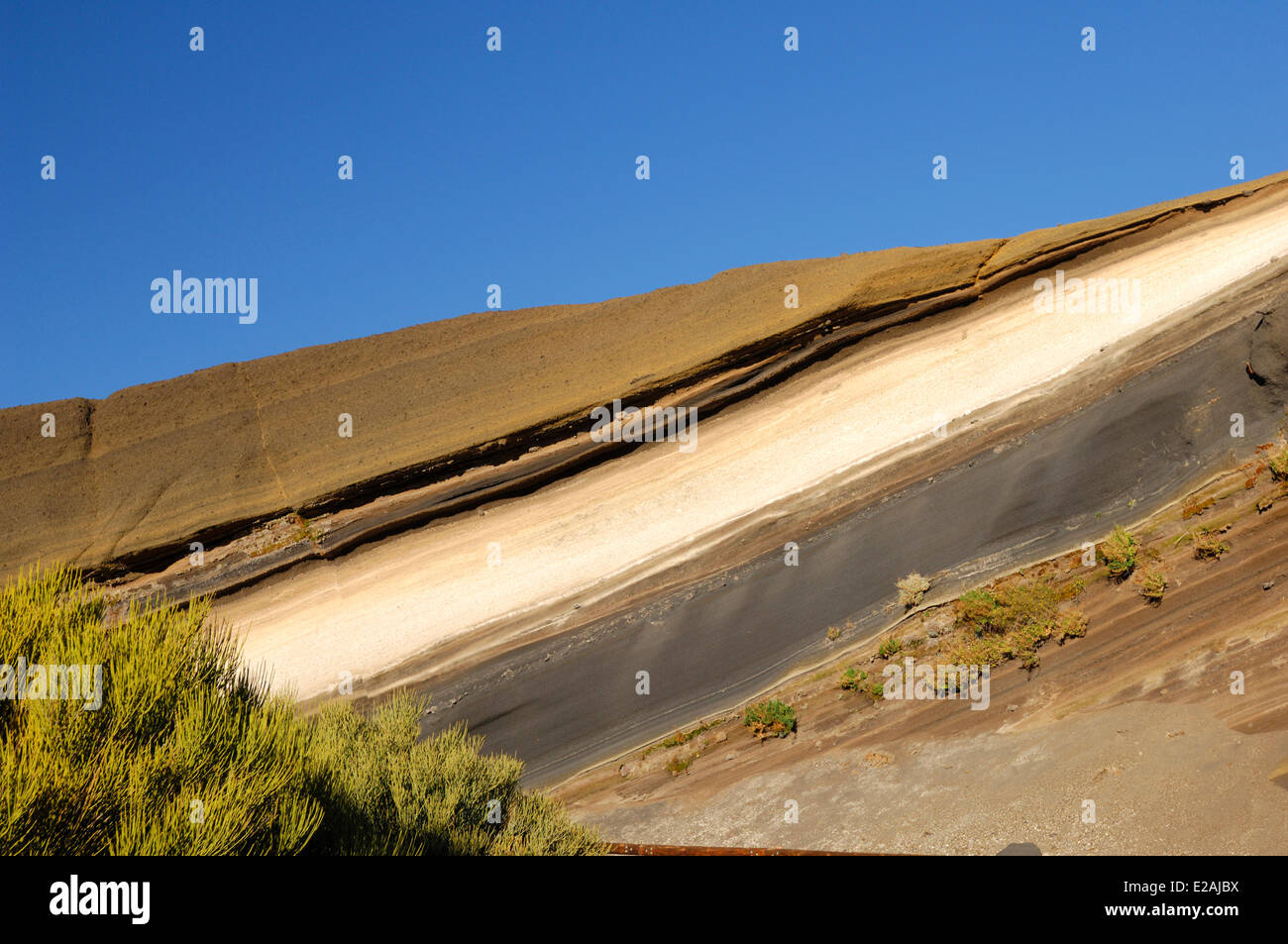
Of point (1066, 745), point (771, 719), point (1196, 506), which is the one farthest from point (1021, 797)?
point (1196, 506)

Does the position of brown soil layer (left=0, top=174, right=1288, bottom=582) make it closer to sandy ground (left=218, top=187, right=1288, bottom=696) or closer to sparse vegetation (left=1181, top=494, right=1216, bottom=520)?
sandy ground (left=218, top=187, right=1288, bottom=696)

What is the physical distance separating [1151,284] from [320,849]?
43.0 ft

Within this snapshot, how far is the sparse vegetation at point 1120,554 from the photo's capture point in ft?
34.6

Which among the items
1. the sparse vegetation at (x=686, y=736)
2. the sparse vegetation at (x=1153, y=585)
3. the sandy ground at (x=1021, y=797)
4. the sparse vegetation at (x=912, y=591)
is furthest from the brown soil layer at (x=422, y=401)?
the sandy ground at (x=1021, y=797)

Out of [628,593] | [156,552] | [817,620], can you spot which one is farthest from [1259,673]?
[156,552]

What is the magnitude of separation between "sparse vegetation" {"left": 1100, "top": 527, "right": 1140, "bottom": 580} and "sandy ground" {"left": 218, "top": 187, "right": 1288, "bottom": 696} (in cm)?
286

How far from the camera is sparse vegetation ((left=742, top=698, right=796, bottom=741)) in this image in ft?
37.0

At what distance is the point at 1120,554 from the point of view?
10.6 meters

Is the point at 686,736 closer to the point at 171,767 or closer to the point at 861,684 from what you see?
the point at 861,684

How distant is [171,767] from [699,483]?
911 cm

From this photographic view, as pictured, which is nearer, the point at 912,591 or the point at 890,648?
the point at 890,648

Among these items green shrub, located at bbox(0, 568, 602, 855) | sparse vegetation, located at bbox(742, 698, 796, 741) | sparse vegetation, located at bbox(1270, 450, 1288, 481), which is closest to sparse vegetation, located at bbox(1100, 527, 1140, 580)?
sparse vegetation, located at bbox(1270, 450, 1288, 481)

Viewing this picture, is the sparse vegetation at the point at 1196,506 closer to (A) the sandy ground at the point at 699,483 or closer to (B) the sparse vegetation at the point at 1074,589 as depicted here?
(B) the sparse vegetation at the point at 1074,589

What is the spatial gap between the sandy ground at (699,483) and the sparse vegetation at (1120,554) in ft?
9.37
